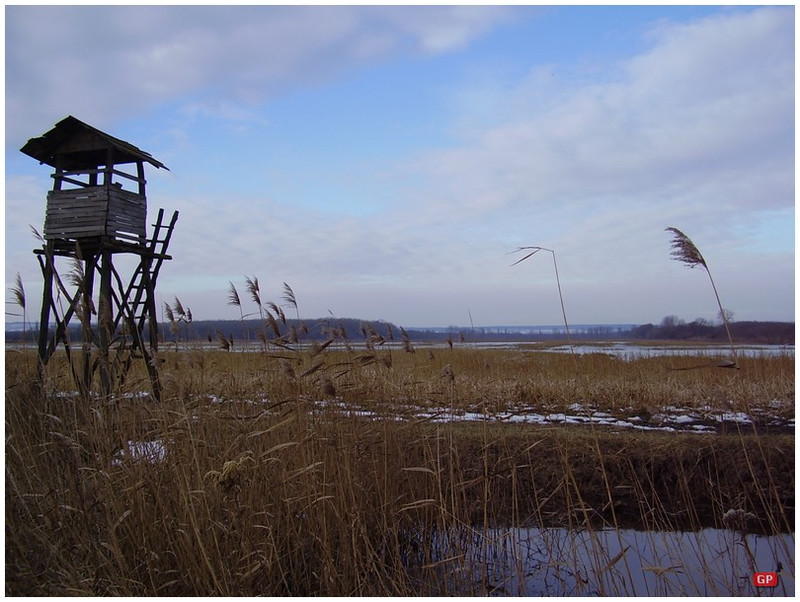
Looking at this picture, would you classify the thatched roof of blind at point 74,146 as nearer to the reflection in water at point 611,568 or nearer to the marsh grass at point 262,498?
the marsh grass at point 262,498

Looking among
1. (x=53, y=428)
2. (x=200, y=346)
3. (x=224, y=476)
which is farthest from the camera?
(x=200, y=346)

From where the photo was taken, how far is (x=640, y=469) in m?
6.05

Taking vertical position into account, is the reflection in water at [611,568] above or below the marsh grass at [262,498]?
below

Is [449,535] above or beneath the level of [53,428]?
beneath

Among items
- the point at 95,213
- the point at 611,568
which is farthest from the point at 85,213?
the point at 611,568

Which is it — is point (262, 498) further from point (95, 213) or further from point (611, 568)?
point (95, 213)


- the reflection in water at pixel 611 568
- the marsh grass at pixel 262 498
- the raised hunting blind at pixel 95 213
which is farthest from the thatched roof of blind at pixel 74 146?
the reflection in water at pixel 611 568

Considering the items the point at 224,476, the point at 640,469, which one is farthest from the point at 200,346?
the point at 640,469

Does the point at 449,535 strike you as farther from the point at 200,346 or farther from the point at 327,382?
the point at 200,346

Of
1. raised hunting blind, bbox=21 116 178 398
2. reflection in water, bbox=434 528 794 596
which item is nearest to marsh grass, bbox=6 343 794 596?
reflection in water, bbox=434 528 794 596

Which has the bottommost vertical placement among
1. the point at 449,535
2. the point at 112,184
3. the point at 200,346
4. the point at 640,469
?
the point at 640,469

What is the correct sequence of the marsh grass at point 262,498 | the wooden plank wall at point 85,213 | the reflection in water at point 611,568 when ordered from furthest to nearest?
the wooden plank wall at point 85,213
the reflection in water at point 611,568
the marsh grass at point 262,498

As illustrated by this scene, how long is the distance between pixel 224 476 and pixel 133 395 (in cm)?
192

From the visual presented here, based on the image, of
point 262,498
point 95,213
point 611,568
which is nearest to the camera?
point 611,568
